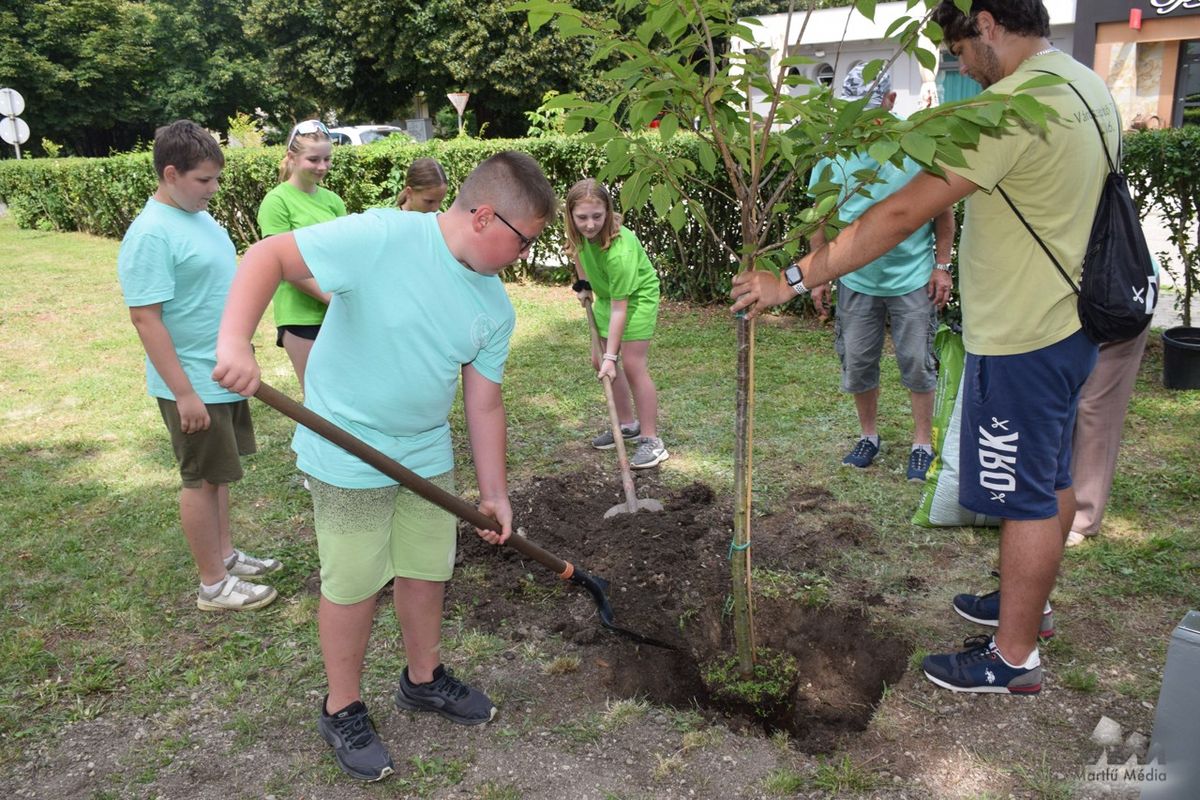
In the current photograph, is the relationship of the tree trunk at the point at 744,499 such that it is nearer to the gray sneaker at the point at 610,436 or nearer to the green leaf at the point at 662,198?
the green leaf at the point at 662,198

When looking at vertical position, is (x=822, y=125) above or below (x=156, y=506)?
above

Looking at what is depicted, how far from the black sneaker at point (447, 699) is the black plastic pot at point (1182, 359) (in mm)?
5099

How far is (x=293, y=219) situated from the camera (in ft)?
14.8

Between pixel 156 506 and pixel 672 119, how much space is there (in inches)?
149

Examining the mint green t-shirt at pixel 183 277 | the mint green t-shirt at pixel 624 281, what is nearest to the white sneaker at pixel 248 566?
the mint green t-shirt at pixel 183 277

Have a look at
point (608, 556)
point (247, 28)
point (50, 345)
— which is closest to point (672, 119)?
point (608, 556)

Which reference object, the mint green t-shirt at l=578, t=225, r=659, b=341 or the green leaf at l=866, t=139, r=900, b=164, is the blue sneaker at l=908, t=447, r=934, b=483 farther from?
the green leaf at l=866, t=139, r=900, b=164

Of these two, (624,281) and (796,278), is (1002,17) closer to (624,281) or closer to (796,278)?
(796,278)

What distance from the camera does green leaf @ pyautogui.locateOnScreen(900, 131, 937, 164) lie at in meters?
2.10

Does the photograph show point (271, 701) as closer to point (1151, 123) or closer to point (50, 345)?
point (50, 345)

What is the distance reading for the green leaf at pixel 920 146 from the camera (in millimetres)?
2102

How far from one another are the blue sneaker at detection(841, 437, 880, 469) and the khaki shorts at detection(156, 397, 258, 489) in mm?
3074

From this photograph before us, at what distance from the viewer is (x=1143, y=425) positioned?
5.27 meters

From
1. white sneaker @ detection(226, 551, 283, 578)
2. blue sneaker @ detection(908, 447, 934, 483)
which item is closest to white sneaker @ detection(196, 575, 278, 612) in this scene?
white sneaker @ detection(226, 551, 283, 578)
